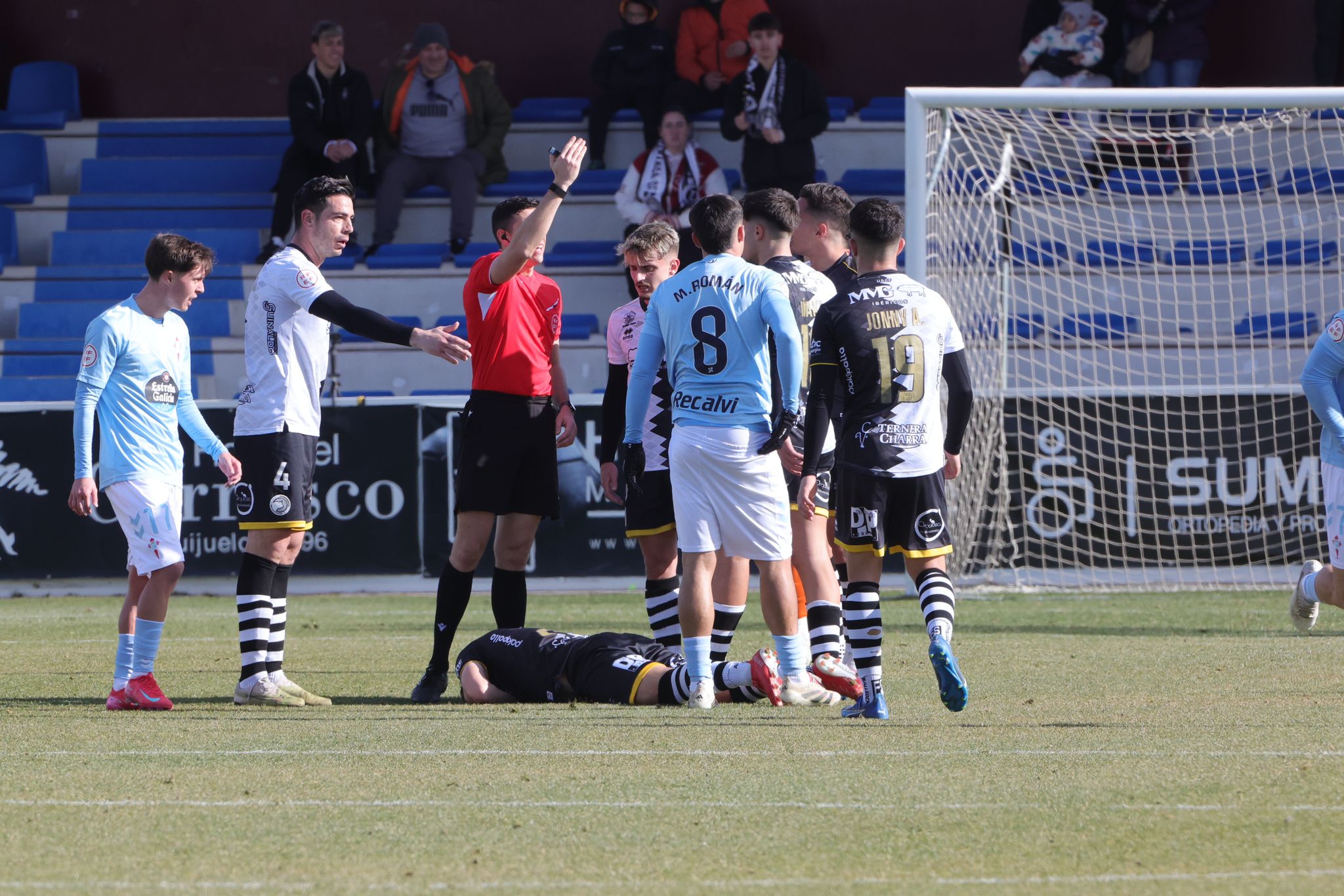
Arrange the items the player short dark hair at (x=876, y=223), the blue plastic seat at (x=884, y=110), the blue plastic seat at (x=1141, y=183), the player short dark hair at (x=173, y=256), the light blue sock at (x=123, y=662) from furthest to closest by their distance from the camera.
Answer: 1. the blue plastic seat at (x=884, y=110)
2. the blue plastic seat at (x=1141, y=183)
3. the player short dark hair at (x=173, y=256)
4. the light blue sock at (x=123, y=662)
5. the player short dark hair at (x=876, y=223)

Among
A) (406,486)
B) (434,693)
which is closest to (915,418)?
(434,693)

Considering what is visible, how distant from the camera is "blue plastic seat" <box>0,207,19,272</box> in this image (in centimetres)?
1712

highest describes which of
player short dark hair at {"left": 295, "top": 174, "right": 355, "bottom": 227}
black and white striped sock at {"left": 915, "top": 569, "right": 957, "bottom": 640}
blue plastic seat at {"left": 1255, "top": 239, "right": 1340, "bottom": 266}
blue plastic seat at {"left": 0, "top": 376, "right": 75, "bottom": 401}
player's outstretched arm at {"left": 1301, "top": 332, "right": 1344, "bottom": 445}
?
blue plastic seat at {"left": 1255, "top": 239, "right": 1340, "bottom": 266}

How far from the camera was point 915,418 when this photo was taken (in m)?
5.87

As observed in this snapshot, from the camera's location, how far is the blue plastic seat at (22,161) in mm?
17953

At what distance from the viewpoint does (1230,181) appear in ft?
48.2

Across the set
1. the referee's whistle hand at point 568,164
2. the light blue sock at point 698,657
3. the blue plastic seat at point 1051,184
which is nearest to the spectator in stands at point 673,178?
the blue plastic seat at point 1051,184

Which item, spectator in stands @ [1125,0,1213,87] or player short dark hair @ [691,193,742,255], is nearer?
player short dark hair @ [691,193,742,255]

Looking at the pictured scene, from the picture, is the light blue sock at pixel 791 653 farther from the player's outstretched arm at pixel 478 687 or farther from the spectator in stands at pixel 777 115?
the spectator in stands at pixel 777 115

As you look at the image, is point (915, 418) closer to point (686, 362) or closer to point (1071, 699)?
point (686, 362)

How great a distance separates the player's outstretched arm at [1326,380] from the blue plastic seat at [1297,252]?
8050mm

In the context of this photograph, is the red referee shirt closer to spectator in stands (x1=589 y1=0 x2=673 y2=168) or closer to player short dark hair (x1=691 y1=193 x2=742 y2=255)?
player short dark hair (x1=691 y1=193 x2=742 y2=255)

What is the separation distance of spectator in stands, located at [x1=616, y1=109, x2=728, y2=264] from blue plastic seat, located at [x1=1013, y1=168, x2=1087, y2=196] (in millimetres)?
2858

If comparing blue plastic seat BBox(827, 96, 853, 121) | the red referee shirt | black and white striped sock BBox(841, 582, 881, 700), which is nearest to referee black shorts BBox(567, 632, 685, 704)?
black and white striped sock BBox(841, 582, 881, 700)
